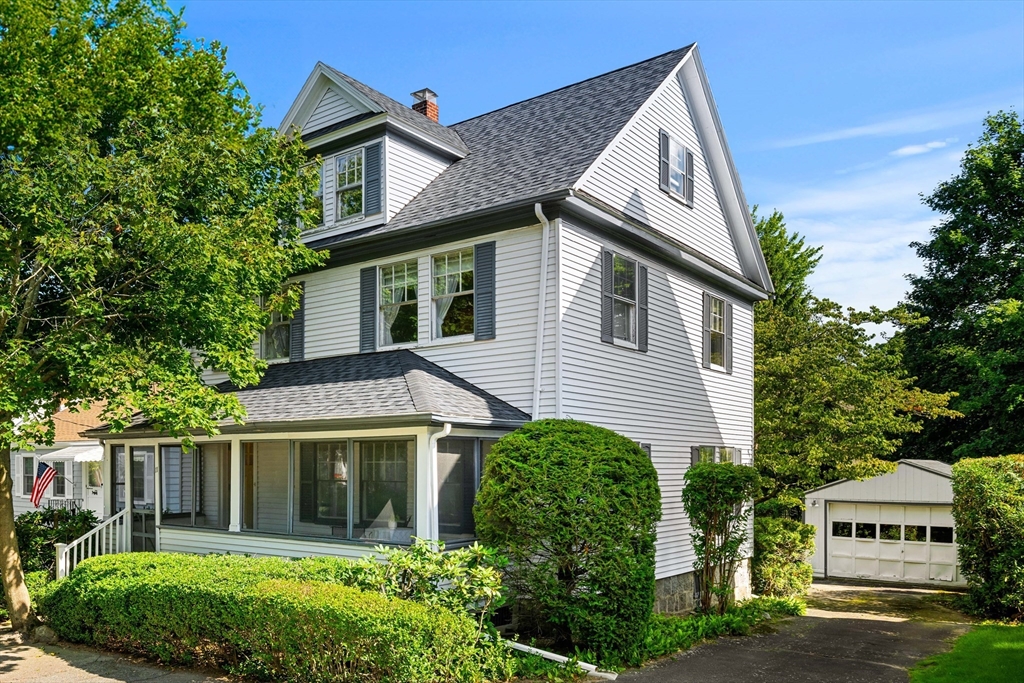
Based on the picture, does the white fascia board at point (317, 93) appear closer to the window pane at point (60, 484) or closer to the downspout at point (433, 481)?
the downspout at point (433, 481)

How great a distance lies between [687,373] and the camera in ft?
55.5

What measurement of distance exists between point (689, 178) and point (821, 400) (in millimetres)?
6678

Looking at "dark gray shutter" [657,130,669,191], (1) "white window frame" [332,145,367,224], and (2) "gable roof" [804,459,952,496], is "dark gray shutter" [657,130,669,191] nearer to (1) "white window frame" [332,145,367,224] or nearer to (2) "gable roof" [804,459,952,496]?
(1) "white window frame" [332,145,367,224]

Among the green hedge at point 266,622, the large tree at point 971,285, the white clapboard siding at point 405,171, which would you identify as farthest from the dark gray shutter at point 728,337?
the large tree at point 971,285

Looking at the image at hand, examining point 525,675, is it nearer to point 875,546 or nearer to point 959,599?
point 959,599

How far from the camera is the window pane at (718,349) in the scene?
59.8ft

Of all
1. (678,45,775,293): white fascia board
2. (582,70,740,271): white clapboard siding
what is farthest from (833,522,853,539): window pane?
(582,70,740,271): white clapboard siding

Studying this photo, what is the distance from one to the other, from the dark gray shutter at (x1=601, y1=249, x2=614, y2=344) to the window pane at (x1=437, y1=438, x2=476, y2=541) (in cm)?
313

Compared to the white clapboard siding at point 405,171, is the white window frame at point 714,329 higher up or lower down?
lower down

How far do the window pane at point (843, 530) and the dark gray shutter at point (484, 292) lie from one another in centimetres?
1580

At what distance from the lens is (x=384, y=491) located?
1270 cm

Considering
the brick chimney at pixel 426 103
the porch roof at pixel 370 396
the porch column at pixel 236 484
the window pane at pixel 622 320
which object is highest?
the brick chimney at pixel 426 103

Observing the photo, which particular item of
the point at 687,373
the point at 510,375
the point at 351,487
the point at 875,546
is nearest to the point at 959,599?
the point at 875,546

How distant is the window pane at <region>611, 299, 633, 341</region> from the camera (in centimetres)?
1446
